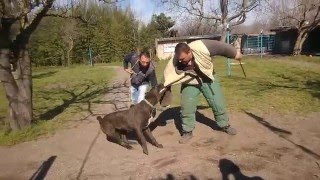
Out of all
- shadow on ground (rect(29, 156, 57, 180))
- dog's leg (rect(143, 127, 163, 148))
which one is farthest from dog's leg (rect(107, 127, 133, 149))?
shadow on ground (rect(29, 156, 57, 180))

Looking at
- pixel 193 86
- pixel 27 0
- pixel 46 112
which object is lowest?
pixel 46 112

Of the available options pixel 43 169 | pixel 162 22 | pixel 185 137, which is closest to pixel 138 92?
pixel 185 137

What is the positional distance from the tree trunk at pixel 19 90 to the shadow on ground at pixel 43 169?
2246 millimetres

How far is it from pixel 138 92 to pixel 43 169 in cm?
258

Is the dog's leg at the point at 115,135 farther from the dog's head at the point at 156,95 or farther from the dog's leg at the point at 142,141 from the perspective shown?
the dog's head at the point at 156,95

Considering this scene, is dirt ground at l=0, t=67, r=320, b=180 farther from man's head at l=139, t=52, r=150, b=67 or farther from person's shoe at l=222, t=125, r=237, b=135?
man's head at l=139, t=52, r=150, b=67

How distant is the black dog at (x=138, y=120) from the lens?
21.0 ft

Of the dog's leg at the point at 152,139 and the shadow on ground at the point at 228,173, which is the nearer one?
the shadow on ground at the point at 228,173

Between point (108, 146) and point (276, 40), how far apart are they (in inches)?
1720

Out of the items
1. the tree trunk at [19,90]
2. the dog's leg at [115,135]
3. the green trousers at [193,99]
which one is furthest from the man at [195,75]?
the tree trunk at [19,90]

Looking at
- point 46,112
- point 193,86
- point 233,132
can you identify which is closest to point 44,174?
point 193,86

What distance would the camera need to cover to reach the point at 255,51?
4716cm

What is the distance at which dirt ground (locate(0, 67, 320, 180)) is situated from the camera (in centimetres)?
525

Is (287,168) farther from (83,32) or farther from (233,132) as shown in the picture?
(83,32)
